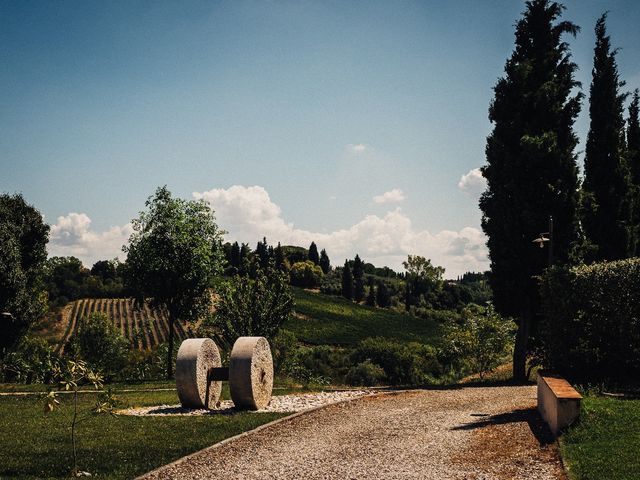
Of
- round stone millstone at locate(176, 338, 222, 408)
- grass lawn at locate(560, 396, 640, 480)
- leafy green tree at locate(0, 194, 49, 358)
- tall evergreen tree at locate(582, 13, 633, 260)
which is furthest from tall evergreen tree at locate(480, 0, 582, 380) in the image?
leafy green tree at locate(0, 194, 49, 358)

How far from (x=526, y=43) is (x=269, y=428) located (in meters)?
23.2

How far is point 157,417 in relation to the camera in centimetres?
1521

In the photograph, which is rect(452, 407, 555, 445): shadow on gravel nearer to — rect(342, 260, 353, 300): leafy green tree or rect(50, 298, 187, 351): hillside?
rect(50, 298, 187, 351): hillside

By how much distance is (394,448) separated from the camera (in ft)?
36.7

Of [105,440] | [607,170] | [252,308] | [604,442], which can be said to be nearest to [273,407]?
[105,440]

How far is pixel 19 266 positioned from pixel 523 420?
89.2ft

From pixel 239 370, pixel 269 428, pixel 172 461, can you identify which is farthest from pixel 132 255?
pixel 172 461

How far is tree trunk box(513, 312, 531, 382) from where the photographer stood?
25.0 meters

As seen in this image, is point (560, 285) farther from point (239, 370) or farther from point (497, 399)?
point (239, 370)

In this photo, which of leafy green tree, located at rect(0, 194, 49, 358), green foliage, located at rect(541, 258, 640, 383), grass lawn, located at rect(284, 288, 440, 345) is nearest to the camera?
green foliage, located at rect(541, 258, 640, 383)

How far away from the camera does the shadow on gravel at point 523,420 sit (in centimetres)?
1127

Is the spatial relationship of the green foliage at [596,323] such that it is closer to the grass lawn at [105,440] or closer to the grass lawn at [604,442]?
the grass lawn at [604,442]

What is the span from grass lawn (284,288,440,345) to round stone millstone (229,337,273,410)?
206 feet

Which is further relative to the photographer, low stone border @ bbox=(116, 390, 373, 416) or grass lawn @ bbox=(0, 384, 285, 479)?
low stone border @ bbox=(116, 390, 373, 416)
